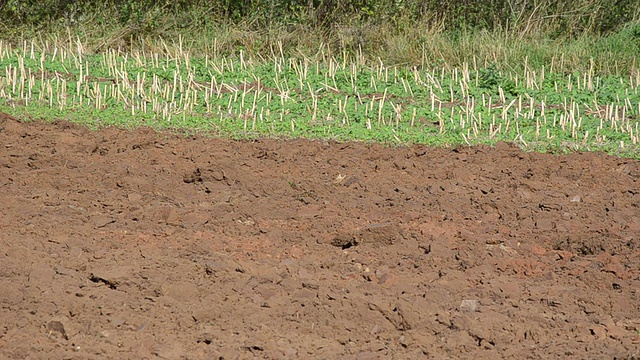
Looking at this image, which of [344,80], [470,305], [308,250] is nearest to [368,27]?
[344,80]

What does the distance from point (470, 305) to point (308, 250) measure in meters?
1.01

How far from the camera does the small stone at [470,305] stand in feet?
13.8

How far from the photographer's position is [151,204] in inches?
219

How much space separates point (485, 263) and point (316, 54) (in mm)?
6180

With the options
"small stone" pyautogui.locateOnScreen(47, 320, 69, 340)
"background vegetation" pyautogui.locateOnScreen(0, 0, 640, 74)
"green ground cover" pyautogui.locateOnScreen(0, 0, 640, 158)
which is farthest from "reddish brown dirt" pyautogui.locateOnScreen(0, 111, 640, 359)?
"background vegetation" pyautogui.locateOnScreen(0, 0, 640, 74)

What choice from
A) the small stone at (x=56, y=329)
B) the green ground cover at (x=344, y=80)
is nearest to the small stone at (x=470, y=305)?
the small stone at (x=56, y=329)

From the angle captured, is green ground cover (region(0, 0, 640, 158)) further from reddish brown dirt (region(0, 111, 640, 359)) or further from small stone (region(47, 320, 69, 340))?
small stone (region(47, 320, 69, 340))

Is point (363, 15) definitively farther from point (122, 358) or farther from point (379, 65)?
point (122, 358)

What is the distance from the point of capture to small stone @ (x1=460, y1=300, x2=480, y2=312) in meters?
4.22

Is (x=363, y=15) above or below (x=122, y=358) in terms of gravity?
above

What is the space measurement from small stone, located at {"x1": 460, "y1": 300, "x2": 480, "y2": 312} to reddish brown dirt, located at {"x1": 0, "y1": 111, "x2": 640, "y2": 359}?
0.08ft

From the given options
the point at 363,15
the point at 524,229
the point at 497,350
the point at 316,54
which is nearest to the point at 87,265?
the point at 497,350

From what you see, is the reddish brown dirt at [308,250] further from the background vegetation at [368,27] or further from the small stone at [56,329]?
the background vegetation at [368,27]

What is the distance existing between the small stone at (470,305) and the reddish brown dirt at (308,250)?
0.02 metres
